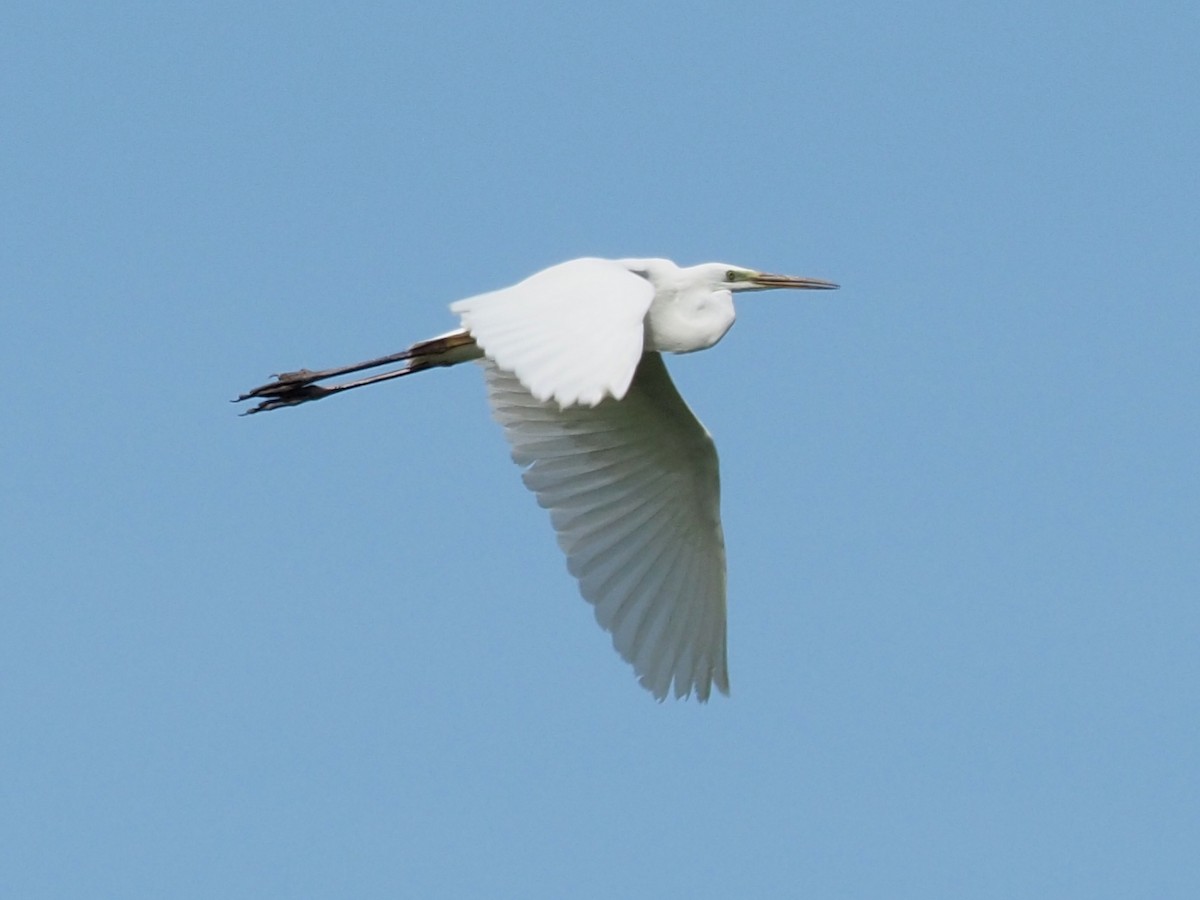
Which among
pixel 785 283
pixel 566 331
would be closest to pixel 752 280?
pixel 785 283

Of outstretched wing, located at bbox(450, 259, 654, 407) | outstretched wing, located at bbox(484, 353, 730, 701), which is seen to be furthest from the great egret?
outstretched wing, located at bbox(450, 259, 654, 407)

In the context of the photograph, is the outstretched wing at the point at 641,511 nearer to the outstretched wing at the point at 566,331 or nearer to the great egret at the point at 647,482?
the great egret at the point at 647,482

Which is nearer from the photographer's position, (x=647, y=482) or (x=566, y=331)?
(x=566, y=331)

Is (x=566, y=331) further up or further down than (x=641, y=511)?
further up

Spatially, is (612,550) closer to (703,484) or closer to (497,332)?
(703,484)

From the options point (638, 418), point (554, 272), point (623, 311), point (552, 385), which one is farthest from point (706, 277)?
point (552, 385)

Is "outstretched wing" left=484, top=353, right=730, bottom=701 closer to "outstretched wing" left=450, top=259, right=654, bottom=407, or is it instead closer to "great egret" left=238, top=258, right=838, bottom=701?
"great egret" left=238, top=258, right=838, bottom=701

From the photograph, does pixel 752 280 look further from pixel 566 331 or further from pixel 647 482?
pixel 566 331
